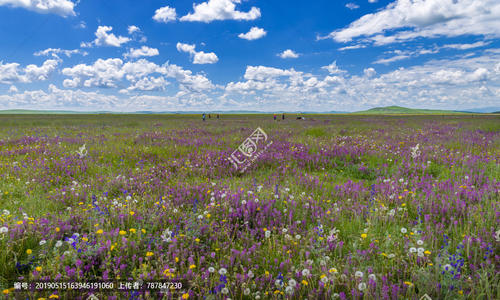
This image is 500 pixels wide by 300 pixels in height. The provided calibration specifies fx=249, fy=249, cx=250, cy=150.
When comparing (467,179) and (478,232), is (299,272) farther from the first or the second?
(467,179)

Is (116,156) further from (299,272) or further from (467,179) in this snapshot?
(467,179)

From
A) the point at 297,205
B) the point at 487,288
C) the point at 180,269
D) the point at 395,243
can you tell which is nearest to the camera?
the point at 487,288

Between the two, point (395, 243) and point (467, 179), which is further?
point (467, 179)

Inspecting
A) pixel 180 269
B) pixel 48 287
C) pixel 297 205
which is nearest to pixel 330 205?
pixel 297 205

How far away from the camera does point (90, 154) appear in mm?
8070

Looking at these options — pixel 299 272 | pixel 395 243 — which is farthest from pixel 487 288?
pixel 299 272

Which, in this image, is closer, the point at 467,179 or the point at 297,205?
the point at 297,205

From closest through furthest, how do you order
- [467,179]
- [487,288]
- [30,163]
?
[487,288]
[467,179]
[30,163]

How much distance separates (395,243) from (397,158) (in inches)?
225

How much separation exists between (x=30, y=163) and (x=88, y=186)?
11.2 feet

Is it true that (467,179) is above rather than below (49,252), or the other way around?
above

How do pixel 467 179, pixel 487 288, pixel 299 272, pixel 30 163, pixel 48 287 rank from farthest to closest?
pixel 30 163 → pixel 467 179 → pixel 299 272 → pixel 48 287 → pixel 487 288

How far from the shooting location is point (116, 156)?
8.04 meters

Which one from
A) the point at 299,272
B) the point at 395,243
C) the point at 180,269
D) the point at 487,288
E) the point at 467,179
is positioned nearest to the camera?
the point at 487,288
